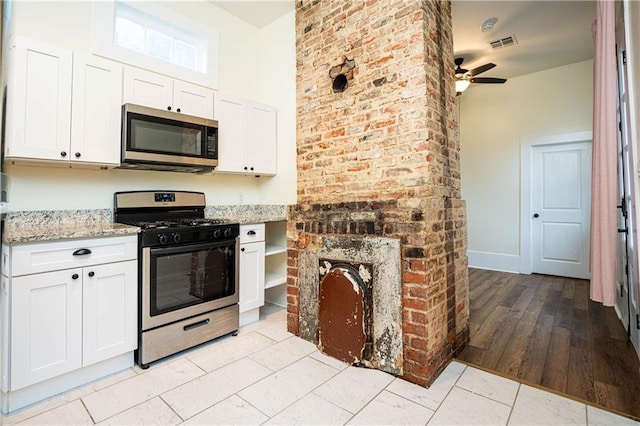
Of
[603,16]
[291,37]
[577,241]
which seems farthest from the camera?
[577,241]

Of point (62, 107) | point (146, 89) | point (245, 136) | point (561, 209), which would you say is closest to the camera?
point (62, 107)

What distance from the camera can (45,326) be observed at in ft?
5.89

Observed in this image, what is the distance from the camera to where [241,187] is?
3.53 metres

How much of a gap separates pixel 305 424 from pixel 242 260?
4.78ft

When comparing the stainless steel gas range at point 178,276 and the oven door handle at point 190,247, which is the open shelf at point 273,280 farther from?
the oven door handle at point 190,247

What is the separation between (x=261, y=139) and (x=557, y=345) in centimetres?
315

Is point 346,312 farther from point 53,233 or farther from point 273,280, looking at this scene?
point 53,233

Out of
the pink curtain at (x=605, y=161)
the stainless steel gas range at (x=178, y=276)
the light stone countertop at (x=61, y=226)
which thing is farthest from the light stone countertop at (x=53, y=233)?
the pink curtain at (x=605, y=161)

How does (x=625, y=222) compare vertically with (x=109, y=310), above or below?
above

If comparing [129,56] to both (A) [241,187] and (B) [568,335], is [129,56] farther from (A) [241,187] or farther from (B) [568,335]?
(B) [568,335]

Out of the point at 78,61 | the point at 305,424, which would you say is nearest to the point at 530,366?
the point at 305,424

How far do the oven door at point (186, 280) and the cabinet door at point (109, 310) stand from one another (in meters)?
0.08

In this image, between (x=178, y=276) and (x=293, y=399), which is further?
(x=178, y=276)

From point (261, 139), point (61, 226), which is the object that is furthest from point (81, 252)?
point (261, 139)
